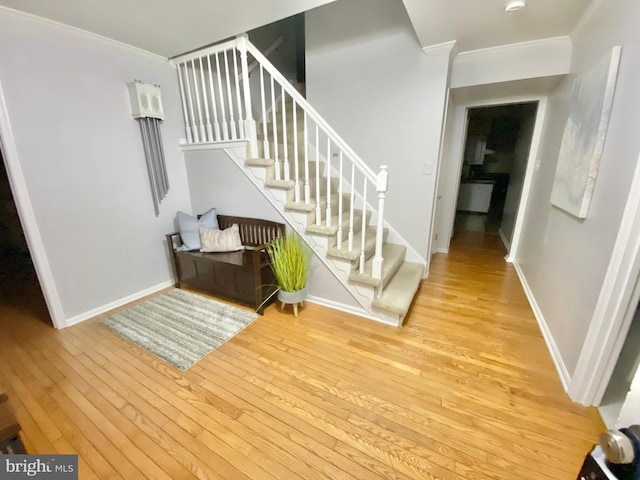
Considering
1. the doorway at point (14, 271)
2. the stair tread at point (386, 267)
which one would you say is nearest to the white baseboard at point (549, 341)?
the stair tread at point (386, 267)

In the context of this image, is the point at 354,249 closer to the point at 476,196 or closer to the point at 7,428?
the point at 7,428

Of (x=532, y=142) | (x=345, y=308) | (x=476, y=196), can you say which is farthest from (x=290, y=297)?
(x=476, y=196)

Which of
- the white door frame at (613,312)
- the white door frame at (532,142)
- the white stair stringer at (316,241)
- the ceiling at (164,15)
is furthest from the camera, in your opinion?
the white door frame at (532,142)

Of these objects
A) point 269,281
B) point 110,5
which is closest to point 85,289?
point 269,281

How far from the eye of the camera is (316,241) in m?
2.40

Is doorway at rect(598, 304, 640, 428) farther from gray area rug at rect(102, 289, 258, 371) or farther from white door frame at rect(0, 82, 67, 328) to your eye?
white door frame at rect(0, 82, 67, 328)

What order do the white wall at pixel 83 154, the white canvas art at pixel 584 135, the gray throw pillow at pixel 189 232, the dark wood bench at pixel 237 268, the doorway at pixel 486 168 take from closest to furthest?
1. the white canvas art at pixel 584 135
2. the white wall at pixel 83 154
3. the dark wood bench at pixel 237 268
4. the gray throw pillow at pixel 189 232
5. the doorway at pixel 486 168

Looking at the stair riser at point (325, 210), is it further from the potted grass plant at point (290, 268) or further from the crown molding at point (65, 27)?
the crown molding at point (65, 27)

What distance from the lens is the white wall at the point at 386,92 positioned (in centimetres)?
251

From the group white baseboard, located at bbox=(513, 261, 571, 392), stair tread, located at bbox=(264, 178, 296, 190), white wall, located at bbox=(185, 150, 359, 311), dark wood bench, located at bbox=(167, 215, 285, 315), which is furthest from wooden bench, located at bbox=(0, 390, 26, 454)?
white baseboard, located at bbox=(513, 261, 571, 392)

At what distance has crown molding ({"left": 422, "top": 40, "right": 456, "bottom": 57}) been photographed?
7.59 feet

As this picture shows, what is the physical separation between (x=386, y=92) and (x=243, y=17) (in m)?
1.44

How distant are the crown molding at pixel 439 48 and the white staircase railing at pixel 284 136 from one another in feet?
3.81

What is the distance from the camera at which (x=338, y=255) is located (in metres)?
2.27
